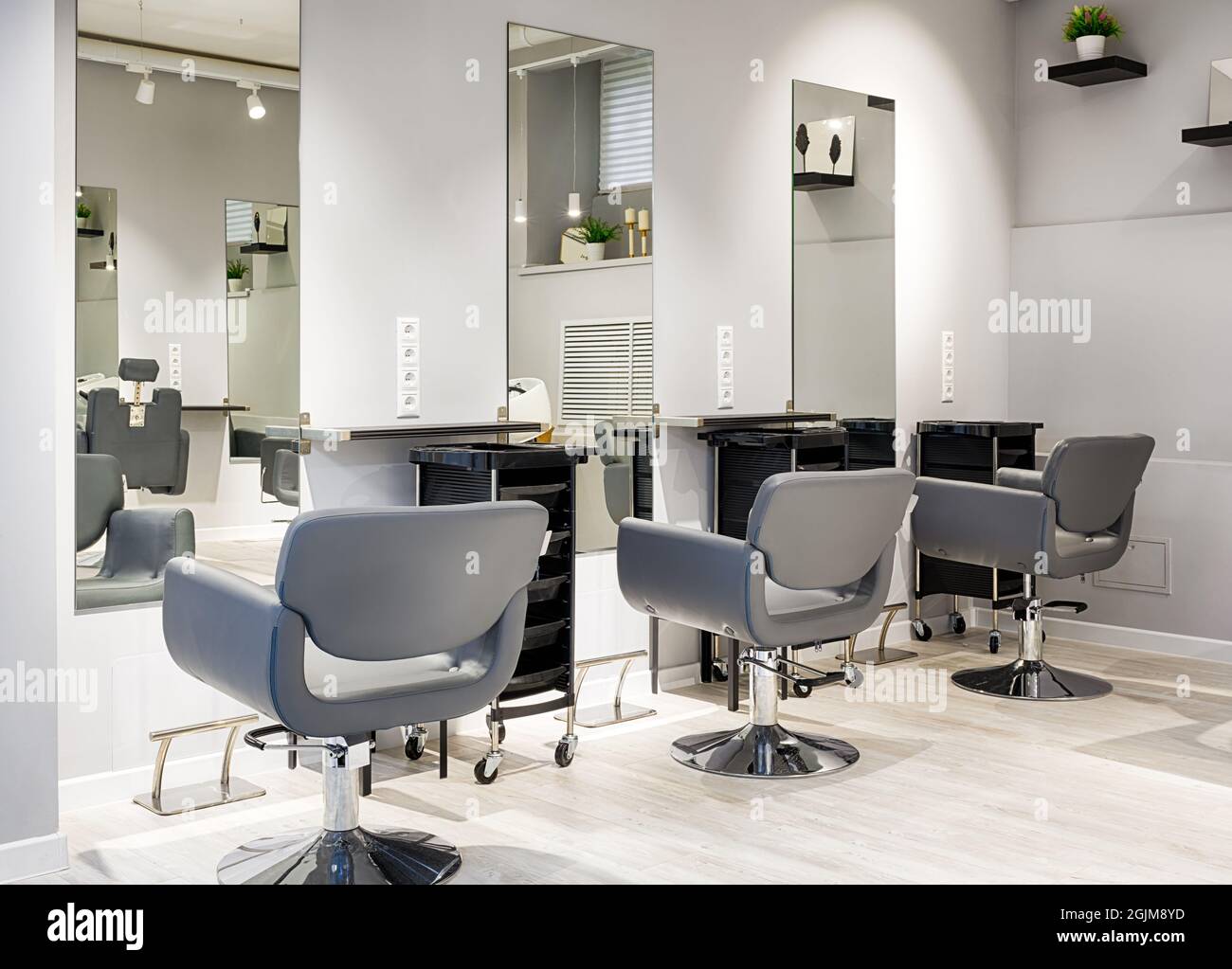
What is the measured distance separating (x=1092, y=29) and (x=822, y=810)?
4030 millimetres

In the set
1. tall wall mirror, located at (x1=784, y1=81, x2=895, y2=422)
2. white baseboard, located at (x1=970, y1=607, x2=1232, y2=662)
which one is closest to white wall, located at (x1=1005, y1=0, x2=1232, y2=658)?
white baseboard, located at (x1=970, y1=607, x2=1232, y2=662)

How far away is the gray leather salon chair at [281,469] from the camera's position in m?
3.80

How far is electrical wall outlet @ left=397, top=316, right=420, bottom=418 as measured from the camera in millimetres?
4074

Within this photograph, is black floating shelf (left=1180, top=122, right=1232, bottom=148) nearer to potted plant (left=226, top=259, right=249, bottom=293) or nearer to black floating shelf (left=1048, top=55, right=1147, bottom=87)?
black floating shelf (left=1048, top=55, right=1147, bottom=87)

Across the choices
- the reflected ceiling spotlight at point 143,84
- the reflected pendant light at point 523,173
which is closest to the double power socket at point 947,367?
the reflected pendant light at point 523,173

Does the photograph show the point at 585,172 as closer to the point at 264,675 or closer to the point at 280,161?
the point at 280,161

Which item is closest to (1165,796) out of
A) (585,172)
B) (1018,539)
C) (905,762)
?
(905,762)

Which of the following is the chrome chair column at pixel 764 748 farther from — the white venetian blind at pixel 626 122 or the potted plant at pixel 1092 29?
the potted plant at pixel 1092 29

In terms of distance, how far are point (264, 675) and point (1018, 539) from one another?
299cm

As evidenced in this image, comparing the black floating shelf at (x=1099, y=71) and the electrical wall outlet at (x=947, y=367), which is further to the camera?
the electrical wall outlet at (x=947, y=367)

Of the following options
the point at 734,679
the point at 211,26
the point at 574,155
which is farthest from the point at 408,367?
the point at 734,679

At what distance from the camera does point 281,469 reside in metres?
3.83

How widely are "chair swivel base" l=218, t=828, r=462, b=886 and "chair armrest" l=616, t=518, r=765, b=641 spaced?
1.02 metres

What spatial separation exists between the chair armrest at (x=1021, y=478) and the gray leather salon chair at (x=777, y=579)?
1.54 meters
